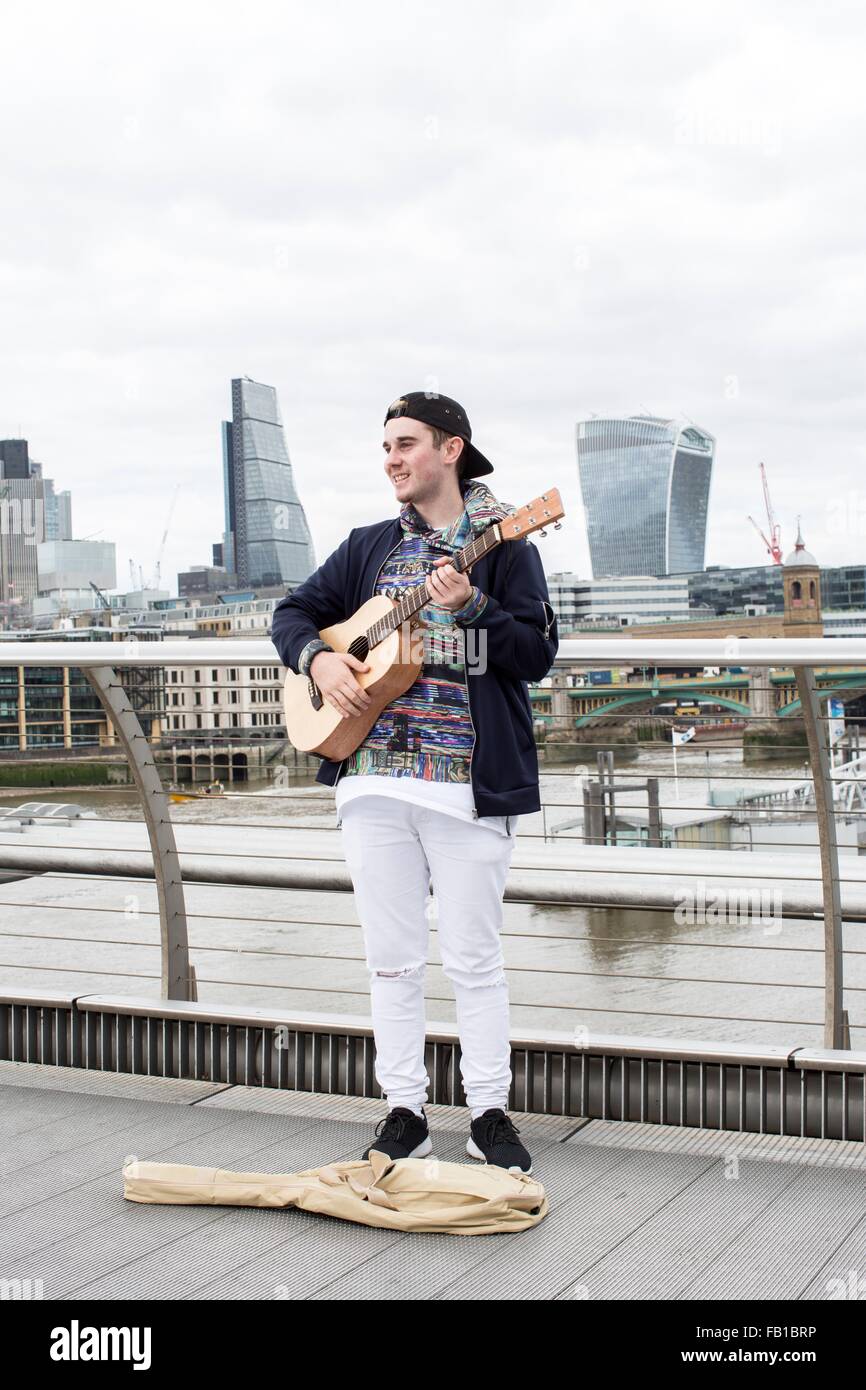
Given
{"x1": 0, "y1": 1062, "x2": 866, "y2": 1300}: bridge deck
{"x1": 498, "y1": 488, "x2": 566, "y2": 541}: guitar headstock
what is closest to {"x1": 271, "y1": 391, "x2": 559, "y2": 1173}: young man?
{"x1": 498, "y1": 488, "x2": 566, "y2": 541}: guitar headstock

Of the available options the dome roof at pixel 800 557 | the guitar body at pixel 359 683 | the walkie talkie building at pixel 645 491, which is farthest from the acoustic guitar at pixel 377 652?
the walkie talkie building at pixel 645 491

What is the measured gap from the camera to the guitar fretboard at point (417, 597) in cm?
250

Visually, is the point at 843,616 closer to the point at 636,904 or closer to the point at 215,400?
the point at 215,400

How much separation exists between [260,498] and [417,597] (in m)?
140

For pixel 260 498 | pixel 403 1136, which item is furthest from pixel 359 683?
pixel 260 498

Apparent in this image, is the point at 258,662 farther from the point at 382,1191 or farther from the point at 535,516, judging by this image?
the point at 382,1191

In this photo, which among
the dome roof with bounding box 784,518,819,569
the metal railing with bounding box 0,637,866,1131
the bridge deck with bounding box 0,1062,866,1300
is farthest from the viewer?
the dome roof with bounding box 784,518,819,569

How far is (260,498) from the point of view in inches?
5507

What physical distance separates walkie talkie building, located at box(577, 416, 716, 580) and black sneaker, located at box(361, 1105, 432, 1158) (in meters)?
130

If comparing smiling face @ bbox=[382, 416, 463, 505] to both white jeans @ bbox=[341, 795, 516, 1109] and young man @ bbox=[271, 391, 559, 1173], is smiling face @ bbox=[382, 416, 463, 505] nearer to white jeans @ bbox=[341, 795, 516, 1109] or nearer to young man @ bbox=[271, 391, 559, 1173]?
young man @ bbox=[271, 391, 559, 1173]

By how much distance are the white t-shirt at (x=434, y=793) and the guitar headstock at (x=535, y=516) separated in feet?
1.66

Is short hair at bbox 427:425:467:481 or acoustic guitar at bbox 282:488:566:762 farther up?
short hair at bbox 427:425:467:481

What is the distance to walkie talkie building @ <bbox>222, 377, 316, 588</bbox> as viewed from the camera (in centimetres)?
13350
